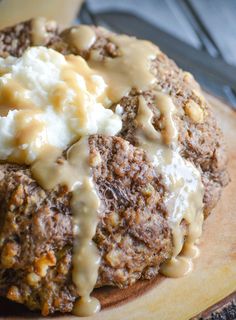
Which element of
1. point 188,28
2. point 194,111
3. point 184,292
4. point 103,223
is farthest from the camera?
point 188,28

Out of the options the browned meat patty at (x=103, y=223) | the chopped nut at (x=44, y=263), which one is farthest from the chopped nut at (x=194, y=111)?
the chopped nut at (x=44, y=263)

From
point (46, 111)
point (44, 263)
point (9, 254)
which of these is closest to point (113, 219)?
point (44, 263)

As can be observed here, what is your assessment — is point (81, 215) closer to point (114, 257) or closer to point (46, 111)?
point (114, 257)

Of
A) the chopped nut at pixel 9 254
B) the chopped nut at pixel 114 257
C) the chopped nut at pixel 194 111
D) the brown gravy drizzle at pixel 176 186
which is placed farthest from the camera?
the chopped nut at pixel 194 111

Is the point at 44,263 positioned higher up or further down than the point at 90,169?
further down

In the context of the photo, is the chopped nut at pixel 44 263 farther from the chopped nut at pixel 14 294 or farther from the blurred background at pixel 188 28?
the blurred background at pixel 188 28

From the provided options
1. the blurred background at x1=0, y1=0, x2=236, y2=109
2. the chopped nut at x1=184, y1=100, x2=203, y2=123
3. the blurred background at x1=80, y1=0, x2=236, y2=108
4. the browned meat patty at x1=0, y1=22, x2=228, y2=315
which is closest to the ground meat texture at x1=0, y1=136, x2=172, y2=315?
the browned meat patty at x1=0, y1=22, x2=228, y2=315

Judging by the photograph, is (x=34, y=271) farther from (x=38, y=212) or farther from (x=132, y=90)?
(x=132, y=90)
